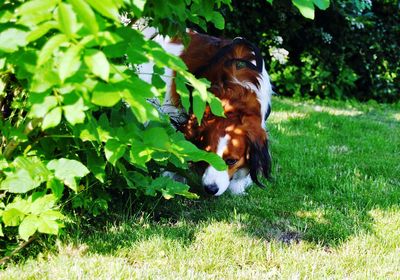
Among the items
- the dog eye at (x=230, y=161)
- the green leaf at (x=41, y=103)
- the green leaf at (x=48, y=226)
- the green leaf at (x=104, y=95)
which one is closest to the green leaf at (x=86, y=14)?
the green leaf at (x=104, y=95)

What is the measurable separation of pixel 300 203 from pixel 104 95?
2418 millimetres

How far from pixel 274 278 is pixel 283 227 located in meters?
0.67

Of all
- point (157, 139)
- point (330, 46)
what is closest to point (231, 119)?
point (157, 139)

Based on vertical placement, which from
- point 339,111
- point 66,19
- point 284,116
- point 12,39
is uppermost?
point 66,19

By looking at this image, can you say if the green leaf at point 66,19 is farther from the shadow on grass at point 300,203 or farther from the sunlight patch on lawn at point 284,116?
the sunlight patch on lawn at point 284,116

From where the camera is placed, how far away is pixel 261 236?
3.23 m

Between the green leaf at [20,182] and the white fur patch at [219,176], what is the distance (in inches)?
56.3

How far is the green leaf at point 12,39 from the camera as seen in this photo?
65.7 inches

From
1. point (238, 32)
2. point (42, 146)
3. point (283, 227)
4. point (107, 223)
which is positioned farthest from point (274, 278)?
point (238, 32)

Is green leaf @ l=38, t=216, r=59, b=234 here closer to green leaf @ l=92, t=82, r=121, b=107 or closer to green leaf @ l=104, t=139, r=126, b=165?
green leaf @ l=104, t=139, r=126, b=165

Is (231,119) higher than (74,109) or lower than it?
lower

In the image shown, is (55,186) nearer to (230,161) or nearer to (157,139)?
(157,139)

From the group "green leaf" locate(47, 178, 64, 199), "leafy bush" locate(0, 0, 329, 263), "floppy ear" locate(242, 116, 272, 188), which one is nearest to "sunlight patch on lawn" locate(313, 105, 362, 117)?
"floppy ear" locate(242, 116, 272, 188)

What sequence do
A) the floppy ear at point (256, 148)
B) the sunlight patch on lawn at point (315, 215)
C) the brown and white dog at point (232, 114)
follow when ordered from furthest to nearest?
1. the floppy ear at point (256, 148)
2. the brown and white dog at point (232, 114)
3. the sunlight patch on lawn at point (315, 215)
